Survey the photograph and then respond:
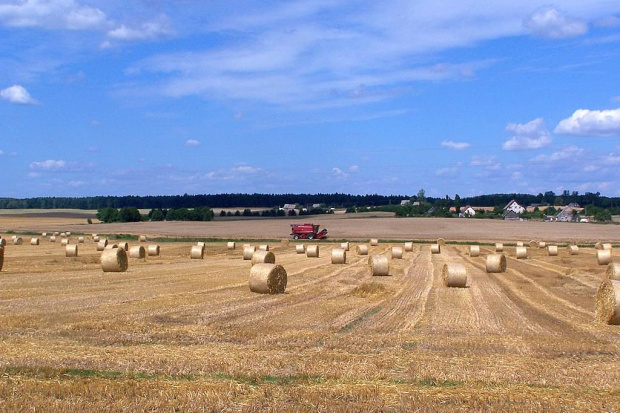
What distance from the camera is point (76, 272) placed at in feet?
88.0

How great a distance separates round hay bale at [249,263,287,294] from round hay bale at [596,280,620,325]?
27.8 ft

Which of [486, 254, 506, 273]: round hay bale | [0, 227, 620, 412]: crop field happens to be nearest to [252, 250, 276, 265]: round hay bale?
[0, 227, 620, 412]: crop field

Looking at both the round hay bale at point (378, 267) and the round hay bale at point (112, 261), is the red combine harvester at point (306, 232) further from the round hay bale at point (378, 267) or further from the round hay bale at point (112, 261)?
the round hay bale at point (112, 261)

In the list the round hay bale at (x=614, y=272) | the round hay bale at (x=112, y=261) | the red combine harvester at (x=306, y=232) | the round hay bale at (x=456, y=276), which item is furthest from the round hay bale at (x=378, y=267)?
the red combine harvester at (x=306, y=232)

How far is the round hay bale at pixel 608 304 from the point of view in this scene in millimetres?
14883

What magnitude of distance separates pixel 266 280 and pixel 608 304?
28.8ft

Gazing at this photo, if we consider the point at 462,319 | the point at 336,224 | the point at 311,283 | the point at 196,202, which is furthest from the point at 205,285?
the point at 196,202

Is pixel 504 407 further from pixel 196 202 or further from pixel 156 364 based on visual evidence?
pixel 196 202

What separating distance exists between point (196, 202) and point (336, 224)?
7849cm

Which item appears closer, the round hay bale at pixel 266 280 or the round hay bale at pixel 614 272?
the round hay bale at pixel 266 280

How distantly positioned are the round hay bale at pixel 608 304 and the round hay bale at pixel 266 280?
27.8ft

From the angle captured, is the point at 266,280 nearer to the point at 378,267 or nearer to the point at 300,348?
the point at 300,348

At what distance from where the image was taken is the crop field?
27.0 feet

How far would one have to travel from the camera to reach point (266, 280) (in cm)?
1969
